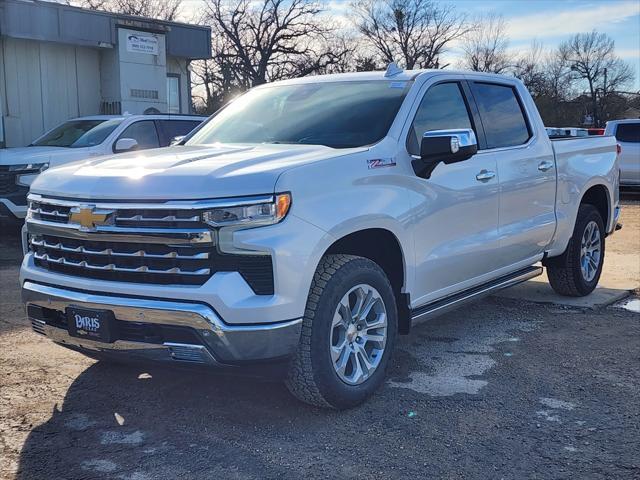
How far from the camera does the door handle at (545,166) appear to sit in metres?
5.62

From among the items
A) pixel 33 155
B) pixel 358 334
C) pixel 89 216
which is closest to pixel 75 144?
pixel 33 155

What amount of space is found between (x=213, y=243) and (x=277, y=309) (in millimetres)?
433

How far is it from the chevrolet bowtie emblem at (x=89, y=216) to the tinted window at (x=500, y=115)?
2.92 m

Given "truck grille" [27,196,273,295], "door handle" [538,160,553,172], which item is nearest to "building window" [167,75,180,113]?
"door handle" [538,160,553,172]

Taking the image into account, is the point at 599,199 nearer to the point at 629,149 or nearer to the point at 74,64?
the point at 629,149

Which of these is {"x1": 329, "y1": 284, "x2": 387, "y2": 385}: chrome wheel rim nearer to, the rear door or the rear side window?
the rear door

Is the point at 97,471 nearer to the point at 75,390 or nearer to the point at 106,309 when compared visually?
the point at 106,309

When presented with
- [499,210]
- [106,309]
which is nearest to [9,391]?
[106,309]

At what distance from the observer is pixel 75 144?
9.97 m

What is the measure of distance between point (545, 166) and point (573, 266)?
1.22 metres

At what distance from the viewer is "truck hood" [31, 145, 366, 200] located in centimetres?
336

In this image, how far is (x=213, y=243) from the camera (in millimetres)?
3305

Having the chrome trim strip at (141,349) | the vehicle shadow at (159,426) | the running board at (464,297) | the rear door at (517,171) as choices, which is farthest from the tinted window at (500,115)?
the chrome trim strip at (141,349)

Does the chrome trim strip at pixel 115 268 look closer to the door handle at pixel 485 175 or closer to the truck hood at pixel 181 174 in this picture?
the truck hood at pixel 181 174
